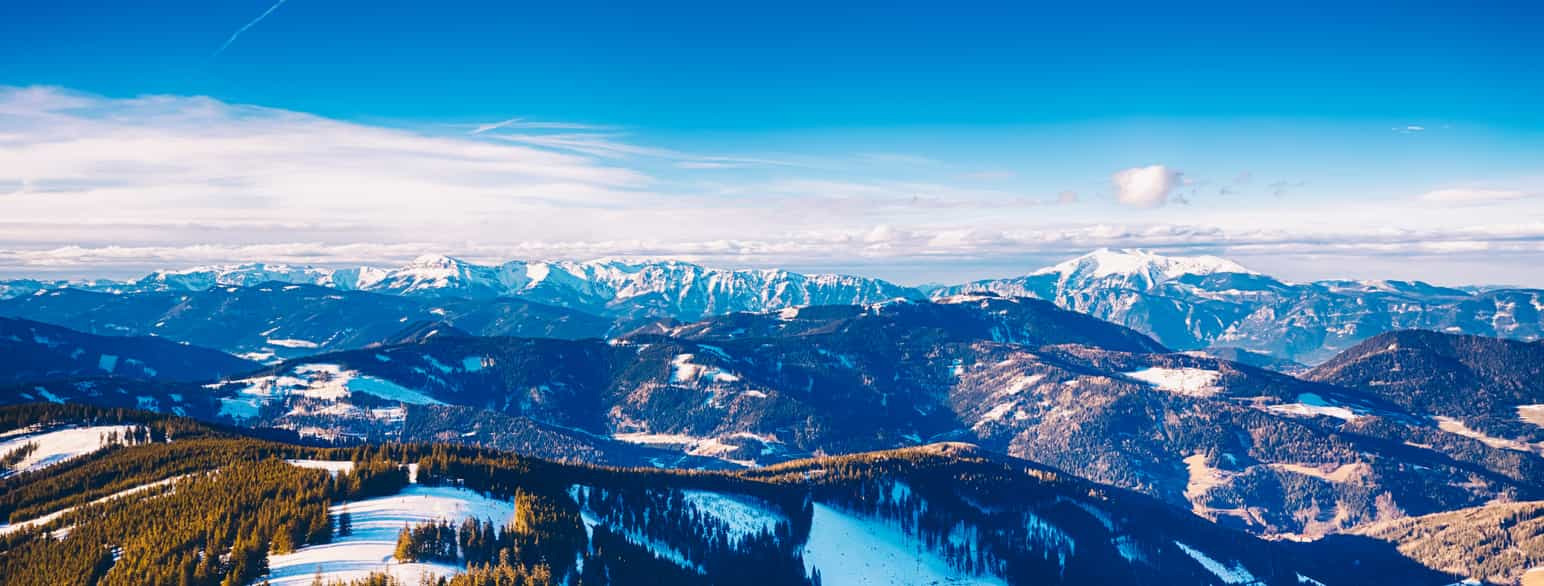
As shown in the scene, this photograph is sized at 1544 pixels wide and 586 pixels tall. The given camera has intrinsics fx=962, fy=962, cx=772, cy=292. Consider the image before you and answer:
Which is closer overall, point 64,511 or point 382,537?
point 382,537

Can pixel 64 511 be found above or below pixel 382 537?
below

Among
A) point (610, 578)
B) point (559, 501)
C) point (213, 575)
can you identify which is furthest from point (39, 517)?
point (610, 578)

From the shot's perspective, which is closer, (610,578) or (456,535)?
(456,535)

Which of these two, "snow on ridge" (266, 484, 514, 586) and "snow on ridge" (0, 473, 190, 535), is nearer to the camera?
"snow on ridge" (266, 484, 514, 586)

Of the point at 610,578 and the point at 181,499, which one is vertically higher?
the point at 181,499

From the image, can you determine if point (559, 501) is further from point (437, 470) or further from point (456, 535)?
point (456, 535)

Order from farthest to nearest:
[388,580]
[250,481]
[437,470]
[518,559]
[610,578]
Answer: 1. [437,470]
2. [250,481]
3. [610,578]
4. [518,559]
5. [388,580]

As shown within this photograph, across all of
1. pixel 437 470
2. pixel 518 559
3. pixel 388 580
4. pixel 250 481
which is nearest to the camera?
pixel 388 580

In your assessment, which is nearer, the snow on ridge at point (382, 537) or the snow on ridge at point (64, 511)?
the snow on ridge at point (382, 537)

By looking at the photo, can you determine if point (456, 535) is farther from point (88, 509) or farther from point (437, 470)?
point (88, 509)
